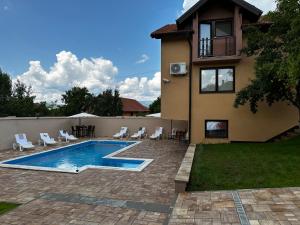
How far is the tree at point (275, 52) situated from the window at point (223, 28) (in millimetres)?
1473

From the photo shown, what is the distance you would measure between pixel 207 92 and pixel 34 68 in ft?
64.3

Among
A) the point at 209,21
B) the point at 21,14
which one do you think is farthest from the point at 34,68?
the point at 209,21

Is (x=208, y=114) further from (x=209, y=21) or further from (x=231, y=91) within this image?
(x=209, y=21)

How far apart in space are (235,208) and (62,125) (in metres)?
18.6

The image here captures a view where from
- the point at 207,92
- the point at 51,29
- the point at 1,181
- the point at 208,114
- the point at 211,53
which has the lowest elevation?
the point at 1,181

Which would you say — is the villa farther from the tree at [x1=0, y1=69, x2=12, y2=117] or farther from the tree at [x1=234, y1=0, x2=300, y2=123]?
the tree at [x1=0, y1=69, x2=12, y2=117]

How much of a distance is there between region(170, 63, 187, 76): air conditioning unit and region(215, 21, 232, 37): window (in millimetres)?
2476

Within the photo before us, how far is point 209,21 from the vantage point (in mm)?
15758

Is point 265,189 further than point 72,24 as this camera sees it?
No

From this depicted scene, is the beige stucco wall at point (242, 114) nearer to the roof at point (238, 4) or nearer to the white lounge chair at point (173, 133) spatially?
the roof at point (238, 4)

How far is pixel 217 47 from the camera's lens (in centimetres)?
1544

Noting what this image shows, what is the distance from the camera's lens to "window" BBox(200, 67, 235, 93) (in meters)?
15.7

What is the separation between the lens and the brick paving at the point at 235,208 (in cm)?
532

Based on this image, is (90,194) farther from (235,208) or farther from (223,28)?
(223,28)
